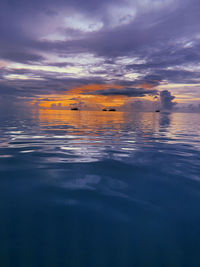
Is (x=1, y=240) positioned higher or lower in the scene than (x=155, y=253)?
higher

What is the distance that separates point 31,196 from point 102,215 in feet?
6.09

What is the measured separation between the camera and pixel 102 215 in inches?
131

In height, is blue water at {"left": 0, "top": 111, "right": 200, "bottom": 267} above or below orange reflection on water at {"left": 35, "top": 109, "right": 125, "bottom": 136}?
below

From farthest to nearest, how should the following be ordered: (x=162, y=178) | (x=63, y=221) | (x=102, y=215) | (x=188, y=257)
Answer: (x=162, y=178) → (x=102, y=215) → (x=63, y=221) → (x=188, y=257)

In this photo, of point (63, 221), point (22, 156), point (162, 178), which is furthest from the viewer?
point (22, 156)

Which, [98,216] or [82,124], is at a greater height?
[82,124]

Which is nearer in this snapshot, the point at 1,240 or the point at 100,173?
the point at 1,240

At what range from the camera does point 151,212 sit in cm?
343

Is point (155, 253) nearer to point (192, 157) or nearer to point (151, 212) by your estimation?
point (151, 212)

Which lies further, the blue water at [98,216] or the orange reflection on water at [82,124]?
the orange reflection on water at [82,124]

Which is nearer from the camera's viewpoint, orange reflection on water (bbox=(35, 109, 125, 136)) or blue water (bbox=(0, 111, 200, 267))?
blue water (bbox=(0, 111, 200, 267))

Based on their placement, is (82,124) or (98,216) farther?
(82,124)

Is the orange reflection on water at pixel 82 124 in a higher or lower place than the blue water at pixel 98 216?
higher

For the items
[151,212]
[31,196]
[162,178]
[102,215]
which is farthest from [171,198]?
[31,196]
